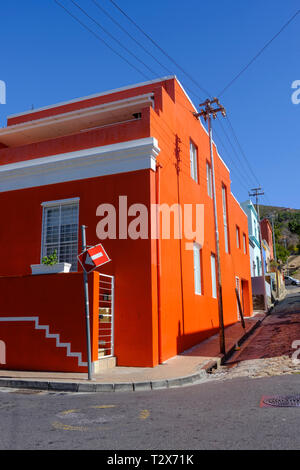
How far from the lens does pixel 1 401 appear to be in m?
6.48

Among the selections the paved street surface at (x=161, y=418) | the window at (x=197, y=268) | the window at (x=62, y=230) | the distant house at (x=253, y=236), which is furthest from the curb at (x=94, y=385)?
the distant house at (x=253, y=236)

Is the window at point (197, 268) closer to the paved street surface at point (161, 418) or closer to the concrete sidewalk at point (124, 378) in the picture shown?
the concrete sidewalk at point (124, 378)

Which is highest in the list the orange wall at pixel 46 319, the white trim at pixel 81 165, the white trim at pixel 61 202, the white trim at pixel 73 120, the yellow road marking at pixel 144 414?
the white trim at pixel 73 120

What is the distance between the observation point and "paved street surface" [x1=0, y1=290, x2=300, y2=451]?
409 cm

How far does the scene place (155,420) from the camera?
199 inches

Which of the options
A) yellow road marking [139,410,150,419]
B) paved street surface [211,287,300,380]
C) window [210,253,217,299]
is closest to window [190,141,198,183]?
window [210,253,217,299]

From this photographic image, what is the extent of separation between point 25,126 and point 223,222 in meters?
10.3

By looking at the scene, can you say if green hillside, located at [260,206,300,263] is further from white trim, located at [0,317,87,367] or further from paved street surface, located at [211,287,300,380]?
white trim, located at [0,317,87,367]

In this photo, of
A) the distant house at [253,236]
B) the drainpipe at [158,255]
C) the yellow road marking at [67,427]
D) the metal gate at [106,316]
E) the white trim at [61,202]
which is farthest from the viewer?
the distant house at [253,236]

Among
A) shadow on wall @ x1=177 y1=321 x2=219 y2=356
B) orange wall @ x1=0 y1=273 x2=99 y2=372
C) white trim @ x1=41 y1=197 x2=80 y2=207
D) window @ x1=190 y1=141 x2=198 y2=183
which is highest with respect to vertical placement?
window @ x1=190 y1=141 x2=198 y2=183

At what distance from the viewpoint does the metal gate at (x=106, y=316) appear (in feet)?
31.7

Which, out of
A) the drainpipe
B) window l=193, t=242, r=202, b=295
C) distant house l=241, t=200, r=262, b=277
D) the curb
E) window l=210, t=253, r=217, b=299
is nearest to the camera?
the curb

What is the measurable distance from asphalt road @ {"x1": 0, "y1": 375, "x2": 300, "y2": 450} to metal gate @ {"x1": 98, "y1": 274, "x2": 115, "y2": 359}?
2.48 metres
